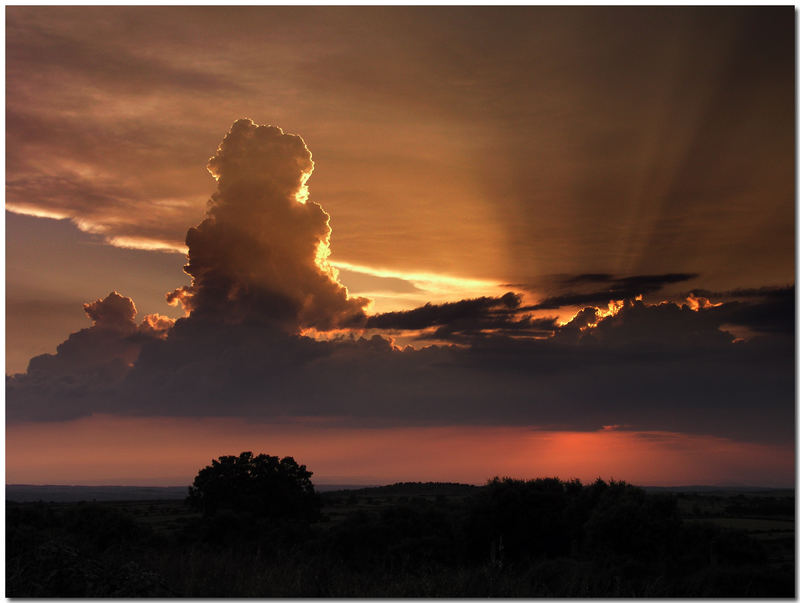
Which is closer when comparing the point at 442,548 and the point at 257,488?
the point at 442,548

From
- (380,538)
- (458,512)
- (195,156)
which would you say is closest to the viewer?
(195,156)

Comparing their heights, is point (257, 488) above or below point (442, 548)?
above

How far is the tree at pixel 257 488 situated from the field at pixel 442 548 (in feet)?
11.1

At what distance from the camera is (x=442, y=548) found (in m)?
35.8

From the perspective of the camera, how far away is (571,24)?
1738 centimetres

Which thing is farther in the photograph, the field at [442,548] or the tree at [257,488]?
the tree at [257,488]

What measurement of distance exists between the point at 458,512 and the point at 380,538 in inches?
435

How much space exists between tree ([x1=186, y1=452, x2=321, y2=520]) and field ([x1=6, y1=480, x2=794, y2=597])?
11.1ft

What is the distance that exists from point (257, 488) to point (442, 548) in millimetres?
24570

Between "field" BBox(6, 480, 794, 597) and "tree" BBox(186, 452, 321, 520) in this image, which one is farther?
"tree" BBox(186, 452, 321, 520)

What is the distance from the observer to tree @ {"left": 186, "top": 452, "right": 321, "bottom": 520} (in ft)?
182

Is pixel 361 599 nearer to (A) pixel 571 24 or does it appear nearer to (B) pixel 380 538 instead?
(A) pixel 571 24

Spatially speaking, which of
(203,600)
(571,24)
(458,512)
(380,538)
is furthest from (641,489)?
(203,600)

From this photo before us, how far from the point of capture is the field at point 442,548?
41.7 ft
